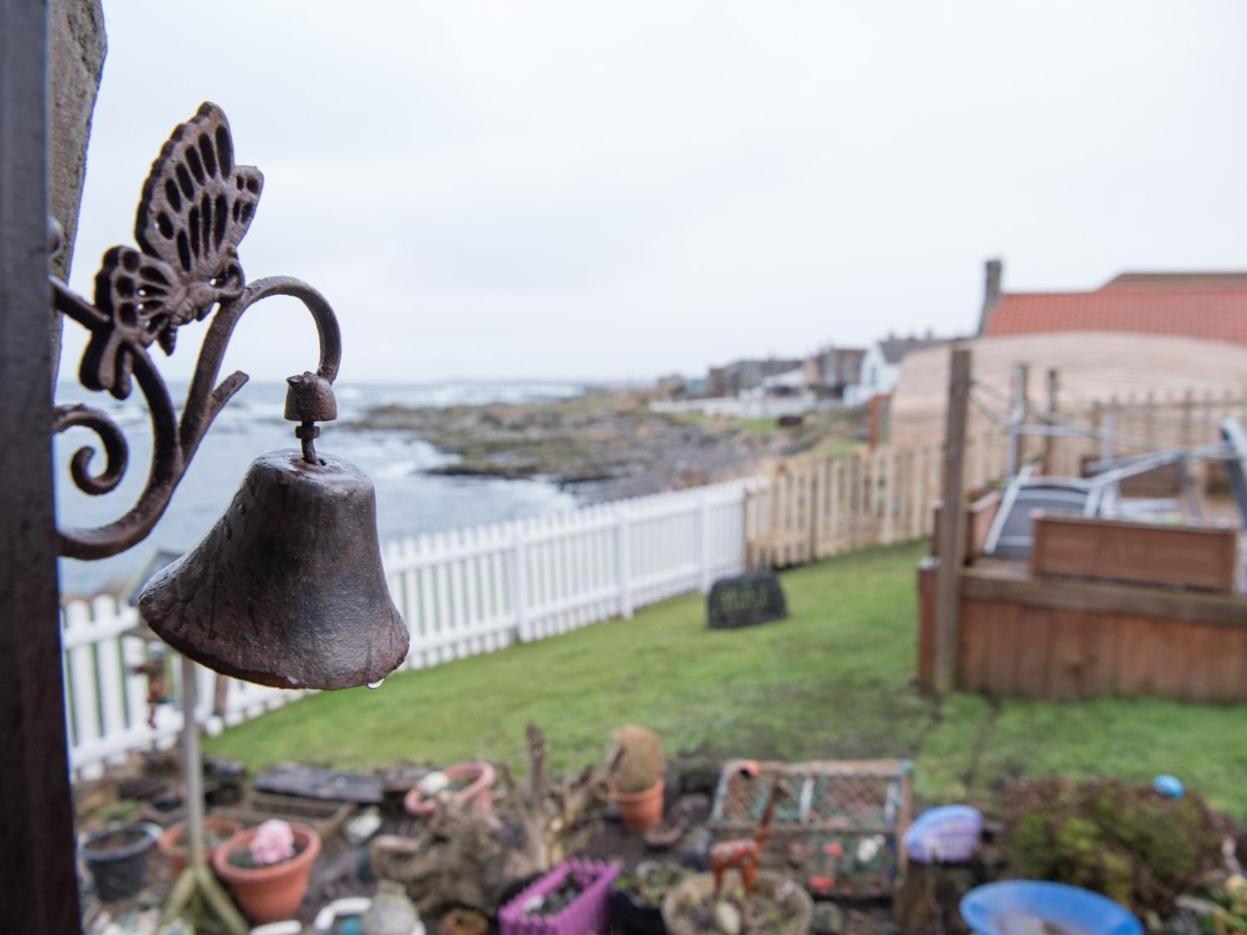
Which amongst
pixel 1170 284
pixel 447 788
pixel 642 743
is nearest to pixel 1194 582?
pixel 642 743

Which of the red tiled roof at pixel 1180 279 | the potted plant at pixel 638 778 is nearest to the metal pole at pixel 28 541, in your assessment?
the potted plant at pixel 638 778

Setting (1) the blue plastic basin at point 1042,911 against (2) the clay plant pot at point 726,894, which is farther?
(2) the clay plant pot at point 726,894

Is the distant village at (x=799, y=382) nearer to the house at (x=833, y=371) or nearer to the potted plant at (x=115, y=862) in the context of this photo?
the house at (x=833, y=371)

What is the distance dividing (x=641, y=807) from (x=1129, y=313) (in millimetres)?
21553

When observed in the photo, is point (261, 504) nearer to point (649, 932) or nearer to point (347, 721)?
point (649, 932)

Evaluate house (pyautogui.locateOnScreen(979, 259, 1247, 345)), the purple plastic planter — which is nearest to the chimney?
house (pyautogui.locateOnScreen(979, 259, 1247, 345))

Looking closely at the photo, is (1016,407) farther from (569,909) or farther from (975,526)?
(569,909)

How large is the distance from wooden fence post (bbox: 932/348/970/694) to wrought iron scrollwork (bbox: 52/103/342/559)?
5.67 meters

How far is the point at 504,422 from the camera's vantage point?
55.3 m

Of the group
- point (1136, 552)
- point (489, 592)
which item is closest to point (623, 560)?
point (489, 592)

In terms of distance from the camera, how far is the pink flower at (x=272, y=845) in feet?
14.0

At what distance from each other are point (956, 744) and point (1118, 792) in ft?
5.43

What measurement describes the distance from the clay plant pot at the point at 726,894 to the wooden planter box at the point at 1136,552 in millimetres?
3348

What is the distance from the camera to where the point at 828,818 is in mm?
4516
